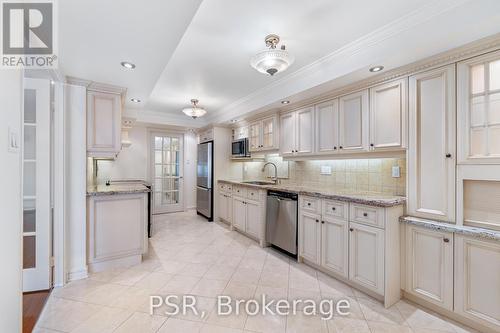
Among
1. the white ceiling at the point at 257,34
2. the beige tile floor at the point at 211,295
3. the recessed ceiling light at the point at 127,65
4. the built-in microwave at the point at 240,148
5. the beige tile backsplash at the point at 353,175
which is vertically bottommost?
the beige tile floor at the point at 211,295

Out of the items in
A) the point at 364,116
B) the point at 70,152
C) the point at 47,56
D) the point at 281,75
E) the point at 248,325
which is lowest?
the point at 248,325

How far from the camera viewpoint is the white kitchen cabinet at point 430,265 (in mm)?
1865

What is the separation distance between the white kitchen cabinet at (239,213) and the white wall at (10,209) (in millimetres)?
3014

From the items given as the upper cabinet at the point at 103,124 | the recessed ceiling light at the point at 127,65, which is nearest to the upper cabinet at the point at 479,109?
the recessed ceiling light at the point at 127,65

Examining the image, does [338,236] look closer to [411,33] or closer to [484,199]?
[484,199]

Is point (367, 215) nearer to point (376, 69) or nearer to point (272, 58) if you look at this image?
point (376, 69)

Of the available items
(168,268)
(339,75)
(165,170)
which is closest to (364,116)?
(339,75)

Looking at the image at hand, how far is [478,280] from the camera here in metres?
1.73

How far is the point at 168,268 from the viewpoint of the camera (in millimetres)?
2766

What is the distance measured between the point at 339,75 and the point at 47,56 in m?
2.70

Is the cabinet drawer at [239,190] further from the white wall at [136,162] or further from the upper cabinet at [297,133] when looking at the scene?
the white wall at [136,162]

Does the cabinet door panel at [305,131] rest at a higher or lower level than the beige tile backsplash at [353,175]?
higher

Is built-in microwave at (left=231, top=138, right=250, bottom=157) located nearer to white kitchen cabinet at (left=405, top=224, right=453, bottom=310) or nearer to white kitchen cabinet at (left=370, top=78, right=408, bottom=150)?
white kitchen cabinet at (left=370, top=78, right=408, bottom=150)

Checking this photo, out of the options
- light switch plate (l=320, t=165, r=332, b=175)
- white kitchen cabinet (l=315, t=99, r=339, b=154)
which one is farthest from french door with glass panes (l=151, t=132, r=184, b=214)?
white kitchen cabinet (l=315, t=99, r=339, b=154)
